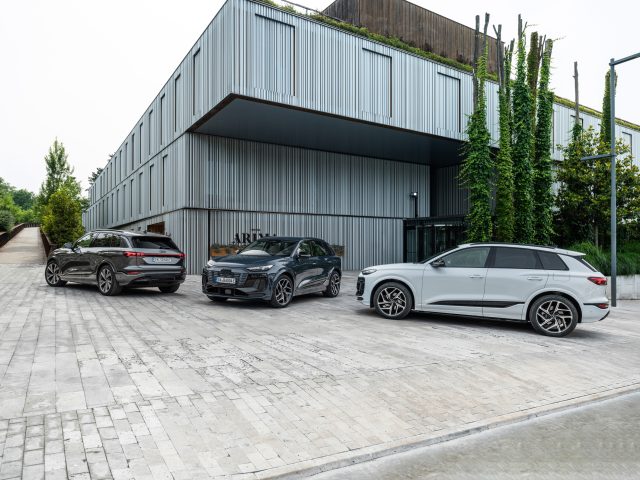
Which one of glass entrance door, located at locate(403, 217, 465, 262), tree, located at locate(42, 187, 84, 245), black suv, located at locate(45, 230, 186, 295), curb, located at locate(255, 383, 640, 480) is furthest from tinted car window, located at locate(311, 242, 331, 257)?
tree, located at locate(42, 187, 84, 245)

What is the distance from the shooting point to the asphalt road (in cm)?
318

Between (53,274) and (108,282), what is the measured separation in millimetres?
2961

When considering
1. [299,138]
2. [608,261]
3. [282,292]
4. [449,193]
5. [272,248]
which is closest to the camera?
[282,292]

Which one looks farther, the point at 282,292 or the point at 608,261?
the point at 608,261

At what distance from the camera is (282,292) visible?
34.5 feet

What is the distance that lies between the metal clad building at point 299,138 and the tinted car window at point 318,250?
6564 millimetres

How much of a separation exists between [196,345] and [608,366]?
18.0ft

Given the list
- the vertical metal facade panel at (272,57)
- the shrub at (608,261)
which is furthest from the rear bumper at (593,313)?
the vertical metal facade panel at (272,57)

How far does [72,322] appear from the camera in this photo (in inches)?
315

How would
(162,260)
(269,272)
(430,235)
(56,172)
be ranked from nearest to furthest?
(269,272)
(162,260)
(430,235)
(56,172)

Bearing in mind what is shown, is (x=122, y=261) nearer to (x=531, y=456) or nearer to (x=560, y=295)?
(x=560, y=295)

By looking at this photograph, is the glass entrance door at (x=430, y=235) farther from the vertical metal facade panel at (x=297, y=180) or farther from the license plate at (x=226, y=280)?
the license plate at (x=226, y=280)

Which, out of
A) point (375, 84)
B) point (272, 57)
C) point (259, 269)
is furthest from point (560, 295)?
point (375, 84)

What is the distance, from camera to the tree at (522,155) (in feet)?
62.0
